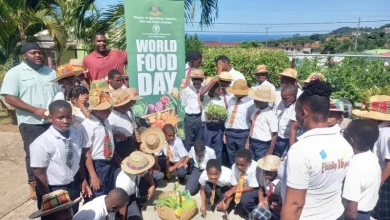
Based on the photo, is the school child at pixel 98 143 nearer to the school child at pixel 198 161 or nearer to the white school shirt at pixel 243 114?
the school child at pixel 198 161

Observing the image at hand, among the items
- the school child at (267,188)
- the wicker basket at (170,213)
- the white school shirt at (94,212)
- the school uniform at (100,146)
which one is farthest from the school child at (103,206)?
the school child at (267,188)

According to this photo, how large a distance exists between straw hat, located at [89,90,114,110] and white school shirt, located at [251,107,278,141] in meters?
2.17

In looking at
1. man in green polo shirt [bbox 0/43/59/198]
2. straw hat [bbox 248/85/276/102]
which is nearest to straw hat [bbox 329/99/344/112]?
straw hat [bbox 248/85/276/102]

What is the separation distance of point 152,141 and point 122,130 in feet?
1.58

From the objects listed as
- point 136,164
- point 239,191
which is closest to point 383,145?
point 239,191

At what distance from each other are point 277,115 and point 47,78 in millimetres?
3300

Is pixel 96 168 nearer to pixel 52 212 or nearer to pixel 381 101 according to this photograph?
pixel 52 212

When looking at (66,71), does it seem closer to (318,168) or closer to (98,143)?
(98,143)

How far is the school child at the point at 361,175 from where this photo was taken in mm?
2467

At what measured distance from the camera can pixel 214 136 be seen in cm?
522

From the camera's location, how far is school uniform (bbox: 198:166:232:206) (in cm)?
435

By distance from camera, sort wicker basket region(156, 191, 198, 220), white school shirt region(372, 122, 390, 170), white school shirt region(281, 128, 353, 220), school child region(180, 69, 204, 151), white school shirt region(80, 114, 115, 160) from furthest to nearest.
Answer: school child region(180, 69, 204, 151) → wicker basket region(156, 191, 198, 220) → white school shirt region(80, 114, 115, 160) → white school shirt region(372, 122, 390, 170) → white school shirt region(281, 128, 353, 220)

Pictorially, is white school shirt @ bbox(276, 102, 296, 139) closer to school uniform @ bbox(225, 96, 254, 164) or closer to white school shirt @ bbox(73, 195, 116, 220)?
school uniform @ bbox(225, 96, 254, 164)

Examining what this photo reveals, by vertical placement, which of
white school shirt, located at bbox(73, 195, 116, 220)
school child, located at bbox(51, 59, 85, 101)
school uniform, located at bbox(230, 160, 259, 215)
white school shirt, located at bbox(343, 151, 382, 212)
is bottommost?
school uniform, located at bbox(230, 160, 259, 215)
